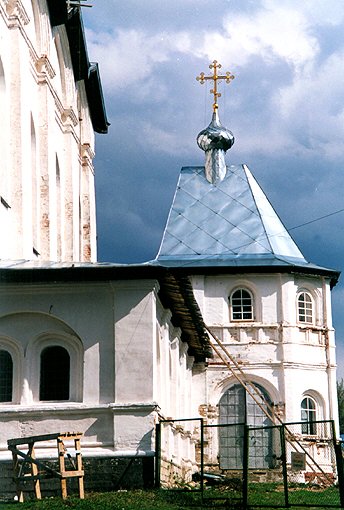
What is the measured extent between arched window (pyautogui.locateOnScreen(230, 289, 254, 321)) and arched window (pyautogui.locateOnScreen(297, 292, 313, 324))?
167cm

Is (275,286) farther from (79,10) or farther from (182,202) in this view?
(79,10)

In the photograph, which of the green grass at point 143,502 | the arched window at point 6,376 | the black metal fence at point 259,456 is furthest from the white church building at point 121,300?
the green grass at point 143,502

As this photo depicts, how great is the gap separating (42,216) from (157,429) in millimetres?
10102

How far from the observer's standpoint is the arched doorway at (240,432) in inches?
1284

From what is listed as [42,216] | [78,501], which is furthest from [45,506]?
[42,216]

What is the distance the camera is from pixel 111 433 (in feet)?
58.7

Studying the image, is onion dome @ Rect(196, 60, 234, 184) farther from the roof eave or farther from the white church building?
the roof eave

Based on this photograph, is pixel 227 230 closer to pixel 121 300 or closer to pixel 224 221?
pixel 224 221

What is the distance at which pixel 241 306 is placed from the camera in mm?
34312

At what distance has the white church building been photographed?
1805 cm

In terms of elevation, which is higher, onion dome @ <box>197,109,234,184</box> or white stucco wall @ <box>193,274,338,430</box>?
onion dome @ <box>197,109,234,184</box>

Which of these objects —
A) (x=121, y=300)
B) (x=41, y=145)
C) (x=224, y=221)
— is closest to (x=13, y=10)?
(x=41, y=145)

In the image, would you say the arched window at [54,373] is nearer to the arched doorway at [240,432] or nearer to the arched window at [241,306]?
the arched doorway at [240,432]

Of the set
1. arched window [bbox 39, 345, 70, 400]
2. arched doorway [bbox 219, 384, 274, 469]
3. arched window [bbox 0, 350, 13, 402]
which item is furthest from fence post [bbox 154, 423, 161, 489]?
arched doorway [bbox 219, 384, 274, 469]
